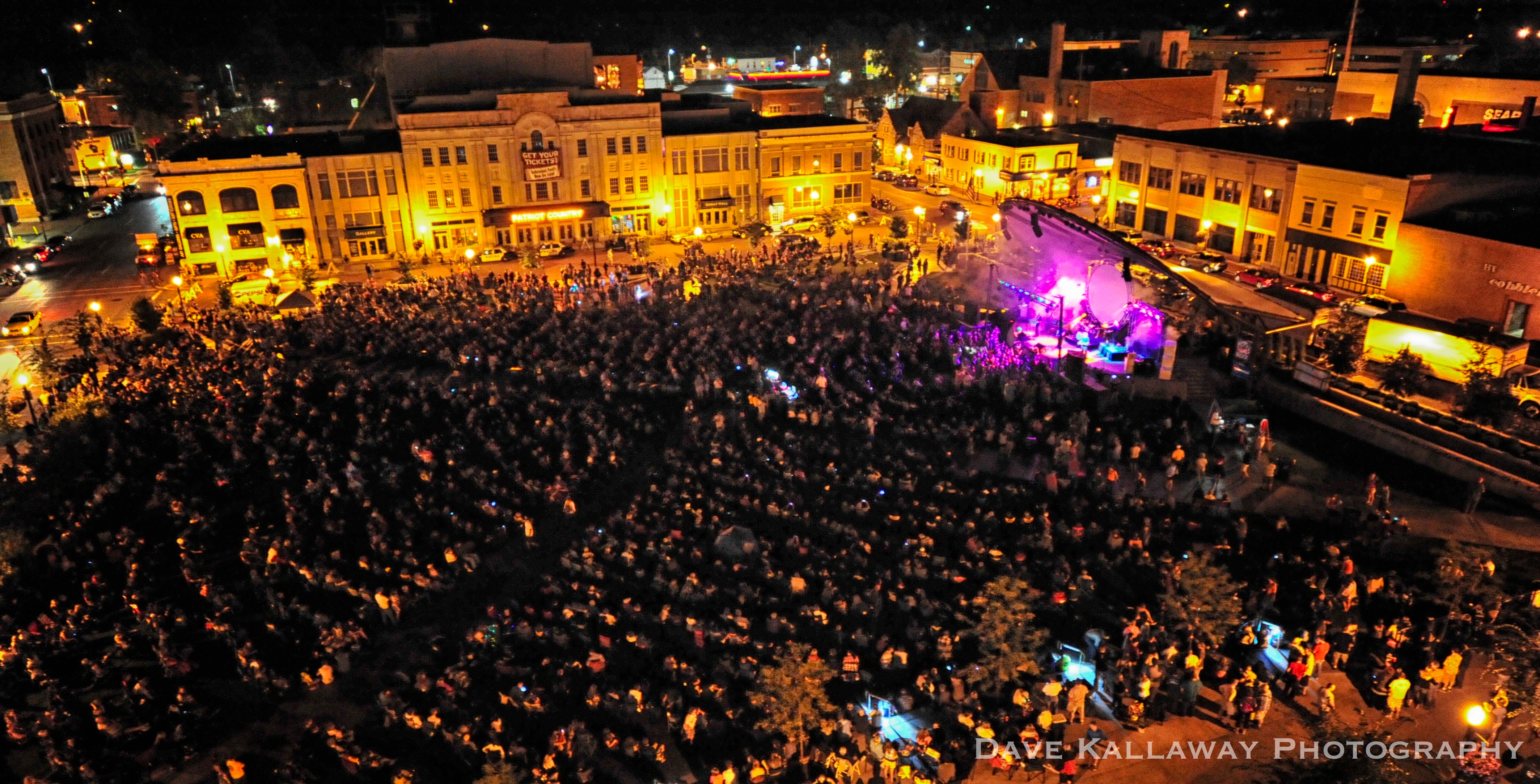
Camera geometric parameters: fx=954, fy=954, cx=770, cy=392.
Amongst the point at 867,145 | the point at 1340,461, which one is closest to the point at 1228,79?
the point at 867,145

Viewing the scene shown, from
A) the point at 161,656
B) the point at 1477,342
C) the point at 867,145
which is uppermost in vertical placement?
the point at 867,145

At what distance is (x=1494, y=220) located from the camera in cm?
3478

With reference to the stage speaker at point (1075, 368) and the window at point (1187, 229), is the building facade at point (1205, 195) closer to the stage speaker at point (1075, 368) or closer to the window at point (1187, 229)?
the window at point (1187, 229)

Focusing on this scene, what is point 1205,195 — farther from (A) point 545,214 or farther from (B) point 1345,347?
(A) point 545,214

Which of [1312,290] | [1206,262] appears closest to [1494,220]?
[1312,290]

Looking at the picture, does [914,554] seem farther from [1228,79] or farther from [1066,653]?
[1228,79]

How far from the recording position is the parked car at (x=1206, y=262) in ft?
142

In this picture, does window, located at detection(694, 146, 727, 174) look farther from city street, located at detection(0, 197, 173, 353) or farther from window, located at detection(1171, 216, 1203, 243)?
city street, located at detection(0, 197, 173, 353)

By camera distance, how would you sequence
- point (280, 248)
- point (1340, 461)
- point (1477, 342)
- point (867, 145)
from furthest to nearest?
point (867, 145), point (280, 248), point (1477, 342), point (1340, 461)

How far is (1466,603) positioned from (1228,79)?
265 feet

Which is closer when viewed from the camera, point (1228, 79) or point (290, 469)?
point (290, 469)

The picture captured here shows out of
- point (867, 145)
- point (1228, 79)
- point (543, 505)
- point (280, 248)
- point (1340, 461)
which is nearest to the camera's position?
point (543, 505)

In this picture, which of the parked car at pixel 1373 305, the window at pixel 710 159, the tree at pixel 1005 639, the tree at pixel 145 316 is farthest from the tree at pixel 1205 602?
the window at pixel 710 159

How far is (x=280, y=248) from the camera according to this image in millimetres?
47562
